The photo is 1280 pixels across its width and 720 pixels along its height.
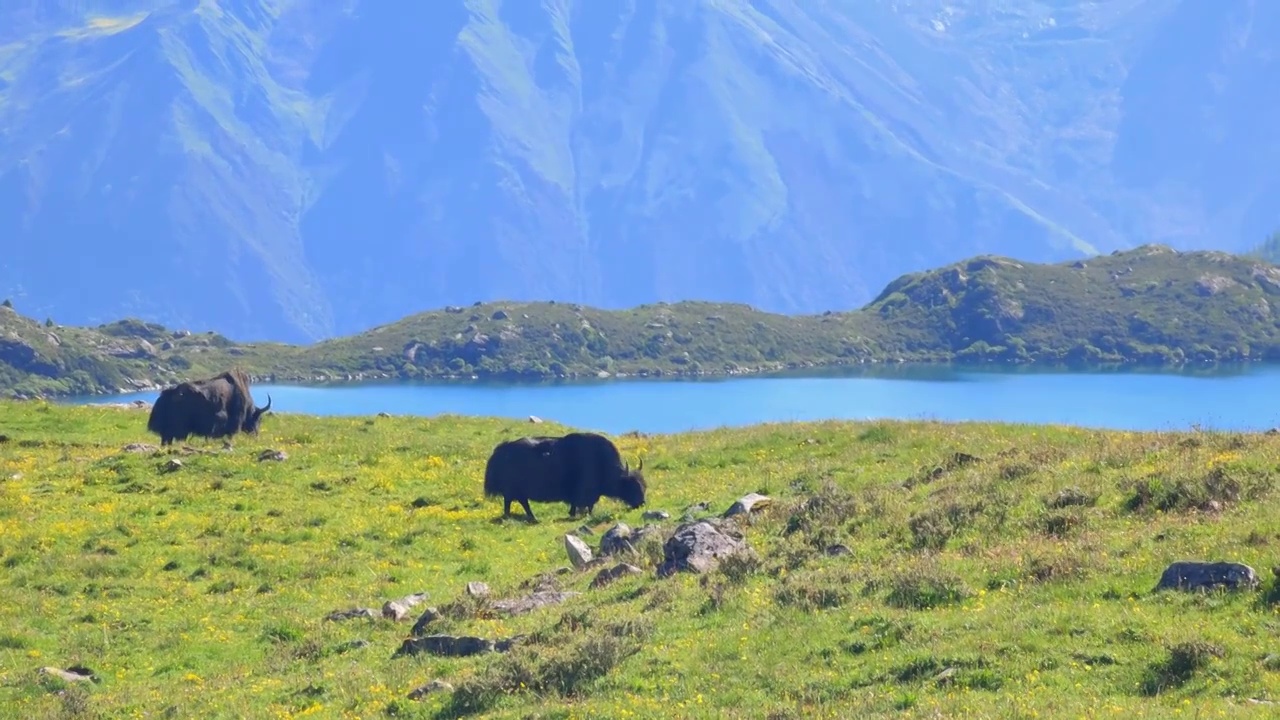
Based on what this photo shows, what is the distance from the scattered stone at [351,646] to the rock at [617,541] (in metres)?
4.79

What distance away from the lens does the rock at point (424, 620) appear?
1784 cm

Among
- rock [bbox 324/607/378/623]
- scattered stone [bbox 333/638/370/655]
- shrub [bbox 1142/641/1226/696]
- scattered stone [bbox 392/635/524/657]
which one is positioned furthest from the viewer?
rock [bbox 324/607/378/623]

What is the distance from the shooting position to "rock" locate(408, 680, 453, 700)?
14.1m

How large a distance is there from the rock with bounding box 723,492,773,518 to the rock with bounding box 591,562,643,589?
3.92m

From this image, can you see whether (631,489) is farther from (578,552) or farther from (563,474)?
(578,552)

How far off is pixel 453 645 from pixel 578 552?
18.9ft

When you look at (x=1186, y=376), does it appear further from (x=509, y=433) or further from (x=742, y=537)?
(x=742, y=537)

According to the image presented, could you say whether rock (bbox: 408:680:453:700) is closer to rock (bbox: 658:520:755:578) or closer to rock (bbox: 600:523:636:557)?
rock (bbox: 658:520:755:578)

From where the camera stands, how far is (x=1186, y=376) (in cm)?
16488

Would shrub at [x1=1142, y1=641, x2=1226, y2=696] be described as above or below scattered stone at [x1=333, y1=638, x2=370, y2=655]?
above

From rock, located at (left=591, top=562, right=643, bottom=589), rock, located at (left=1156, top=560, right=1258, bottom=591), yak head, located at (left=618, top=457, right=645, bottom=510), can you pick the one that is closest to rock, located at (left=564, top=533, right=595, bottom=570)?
rock, located at (left=591, top=562, right=643, bottom=589)

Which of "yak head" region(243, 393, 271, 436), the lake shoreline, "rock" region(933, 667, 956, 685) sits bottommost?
"rock" region(933, 667, 956, 685)

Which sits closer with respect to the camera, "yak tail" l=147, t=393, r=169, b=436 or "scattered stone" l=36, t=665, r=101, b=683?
"scattered stone" l=36, t=665, r=101, b=683

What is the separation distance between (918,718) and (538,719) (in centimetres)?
359
